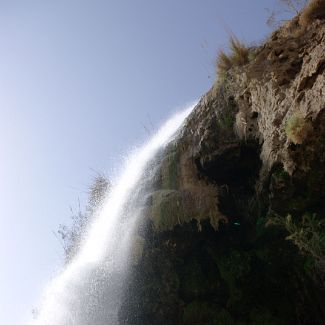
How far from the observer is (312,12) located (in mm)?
6512

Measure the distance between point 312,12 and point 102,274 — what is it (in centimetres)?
587

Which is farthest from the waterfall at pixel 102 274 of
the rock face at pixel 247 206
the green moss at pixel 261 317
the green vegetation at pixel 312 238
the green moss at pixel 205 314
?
the green vegetation at pixel 312 238

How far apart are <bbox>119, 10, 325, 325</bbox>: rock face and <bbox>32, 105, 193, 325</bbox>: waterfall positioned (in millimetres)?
401

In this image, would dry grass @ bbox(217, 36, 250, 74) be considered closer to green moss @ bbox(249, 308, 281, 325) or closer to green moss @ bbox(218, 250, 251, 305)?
green moss @ bbox(218, 250, 251, 305)

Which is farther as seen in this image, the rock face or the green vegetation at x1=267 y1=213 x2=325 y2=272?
the rock face

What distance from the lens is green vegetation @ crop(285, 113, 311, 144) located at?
539 centimetres

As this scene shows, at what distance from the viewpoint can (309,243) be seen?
493 cm

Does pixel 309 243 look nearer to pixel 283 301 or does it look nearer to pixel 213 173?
pixel 283 301

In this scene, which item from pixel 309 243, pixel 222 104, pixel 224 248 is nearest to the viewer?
pixel 309 243

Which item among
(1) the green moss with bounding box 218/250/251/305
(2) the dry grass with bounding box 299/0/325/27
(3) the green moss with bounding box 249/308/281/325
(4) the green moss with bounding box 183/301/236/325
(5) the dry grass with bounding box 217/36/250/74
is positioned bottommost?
(3) the green moss with bounding box 249/308/281/325

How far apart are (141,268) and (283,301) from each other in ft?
7.89

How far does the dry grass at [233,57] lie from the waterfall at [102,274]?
2500 mm

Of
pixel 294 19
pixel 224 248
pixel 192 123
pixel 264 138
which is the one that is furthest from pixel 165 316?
pixel 294 19

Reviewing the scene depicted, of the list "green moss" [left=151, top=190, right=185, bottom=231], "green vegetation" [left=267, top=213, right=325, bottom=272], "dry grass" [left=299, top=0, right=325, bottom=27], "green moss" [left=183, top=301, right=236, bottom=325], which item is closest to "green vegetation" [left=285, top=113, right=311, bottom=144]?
"green vegetation" [left=267, top=213, right=325, bottom=272]
